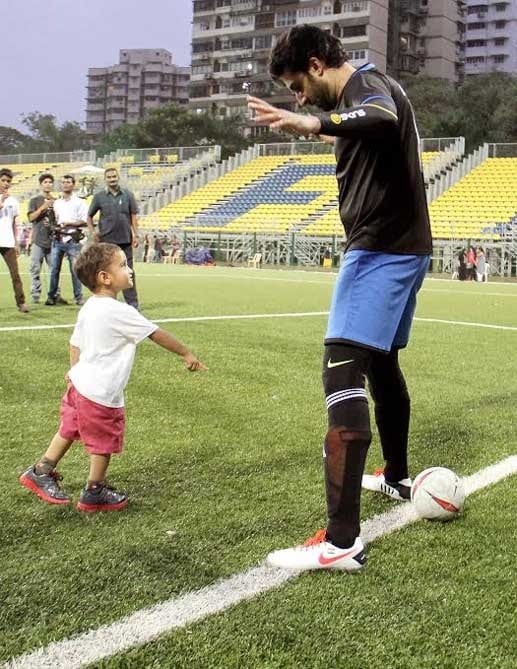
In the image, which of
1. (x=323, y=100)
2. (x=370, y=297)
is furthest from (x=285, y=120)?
(x=370, y=297)

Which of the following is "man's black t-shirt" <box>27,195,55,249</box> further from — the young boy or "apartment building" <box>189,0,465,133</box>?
"apartment building" <box>189,0,465,133</box>

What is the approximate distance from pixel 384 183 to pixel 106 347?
135cm

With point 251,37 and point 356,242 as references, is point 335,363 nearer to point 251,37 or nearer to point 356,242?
point 356,242

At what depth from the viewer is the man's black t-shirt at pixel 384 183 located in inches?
114

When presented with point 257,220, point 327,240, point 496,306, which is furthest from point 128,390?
point 257,220

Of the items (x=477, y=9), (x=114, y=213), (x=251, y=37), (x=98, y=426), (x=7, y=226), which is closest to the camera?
(x=98, y=426)

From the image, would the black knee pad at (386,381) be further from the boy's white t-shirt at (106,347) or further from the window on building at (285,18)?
the window on building at (285,18)

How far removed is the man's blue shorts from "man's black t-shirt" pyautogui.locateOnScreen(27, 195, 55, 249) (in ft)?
32.4

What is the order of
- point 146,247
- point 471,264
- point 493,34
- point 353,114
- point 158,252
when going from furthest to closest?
1. point 493,34
2. point 146,247
3. point 158,252
4. point 471,264
5. point 353,114

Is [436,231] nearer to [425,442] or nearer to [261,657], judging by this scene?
[425,442]

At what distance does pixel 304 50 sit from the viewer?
114 inches

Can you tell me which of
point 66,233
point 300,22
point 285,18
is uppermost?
point 285,18

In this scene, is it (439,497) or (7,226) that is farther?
(7,226)

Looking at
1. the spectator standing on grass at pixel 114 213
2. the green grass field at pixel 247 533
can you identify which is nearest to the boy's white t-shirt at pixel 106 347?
the green grass field at pixel 247 533
